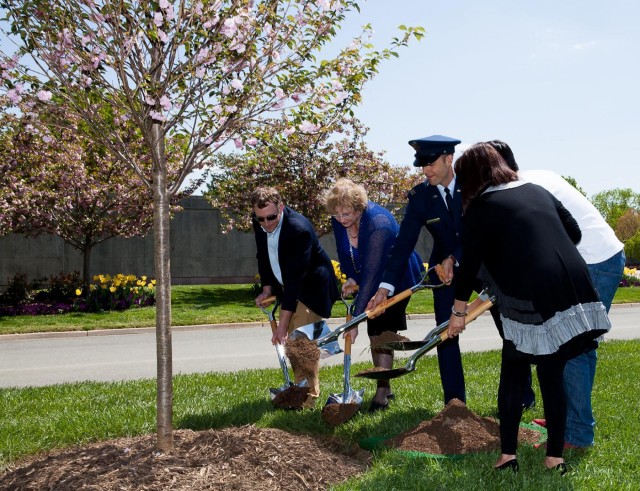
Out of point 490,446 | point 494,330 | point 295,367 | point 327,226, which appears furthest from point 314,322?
point 327,226

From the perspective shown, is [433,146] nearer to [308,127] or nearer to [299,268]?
[308,127]

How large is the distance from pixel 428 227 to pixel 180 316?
10.4m

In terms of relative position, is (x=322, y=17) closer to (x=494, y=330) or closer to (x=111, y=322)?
(x=494, y=330)

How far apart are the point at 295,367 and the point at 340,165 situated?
13935 mm

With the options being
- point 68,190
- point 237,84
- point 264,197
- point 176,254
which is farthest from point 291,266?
A: point 176,254

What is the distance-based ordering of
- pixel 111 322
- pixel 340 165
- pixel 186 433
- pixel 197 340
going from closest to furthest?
pixel 186 433 → pixel 197 340 → pixel 111 322 → pixel 340 165

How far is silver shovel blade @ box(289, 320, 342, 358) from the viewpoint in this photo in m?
5.40

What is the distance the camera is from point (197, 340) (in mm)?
11703

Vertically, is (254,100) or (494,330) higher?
(254,100)

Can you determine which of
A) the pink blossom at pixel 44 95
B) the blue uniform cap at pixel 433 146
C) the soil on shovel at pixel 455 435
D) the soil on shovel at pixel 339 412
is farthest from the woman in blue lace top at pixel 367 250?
the pink blossom at pixel 44 95

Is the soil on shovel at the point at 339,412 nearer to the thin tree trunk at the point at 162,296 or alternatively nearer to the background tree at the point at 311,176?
the thin tree trunk at the point at 162,296

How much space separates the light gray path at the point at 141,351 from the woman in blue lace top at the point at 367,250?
0.81 meters

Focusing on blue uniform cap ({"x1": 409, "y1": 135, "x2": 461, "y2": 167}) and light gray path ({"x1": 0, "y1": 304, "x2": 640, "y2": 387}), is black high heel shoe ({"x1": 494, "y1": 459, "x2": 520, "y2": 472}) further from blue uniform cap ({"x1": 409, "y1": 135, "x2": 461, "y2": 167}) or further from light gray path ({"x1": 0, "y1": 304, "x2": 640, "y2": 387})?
light gray path ({"x1": 0, "y1": 304, "x2": 640, "y2": 387})

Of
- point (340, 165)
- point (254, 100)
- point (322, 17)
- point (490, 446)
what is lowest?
point (490, 446)
